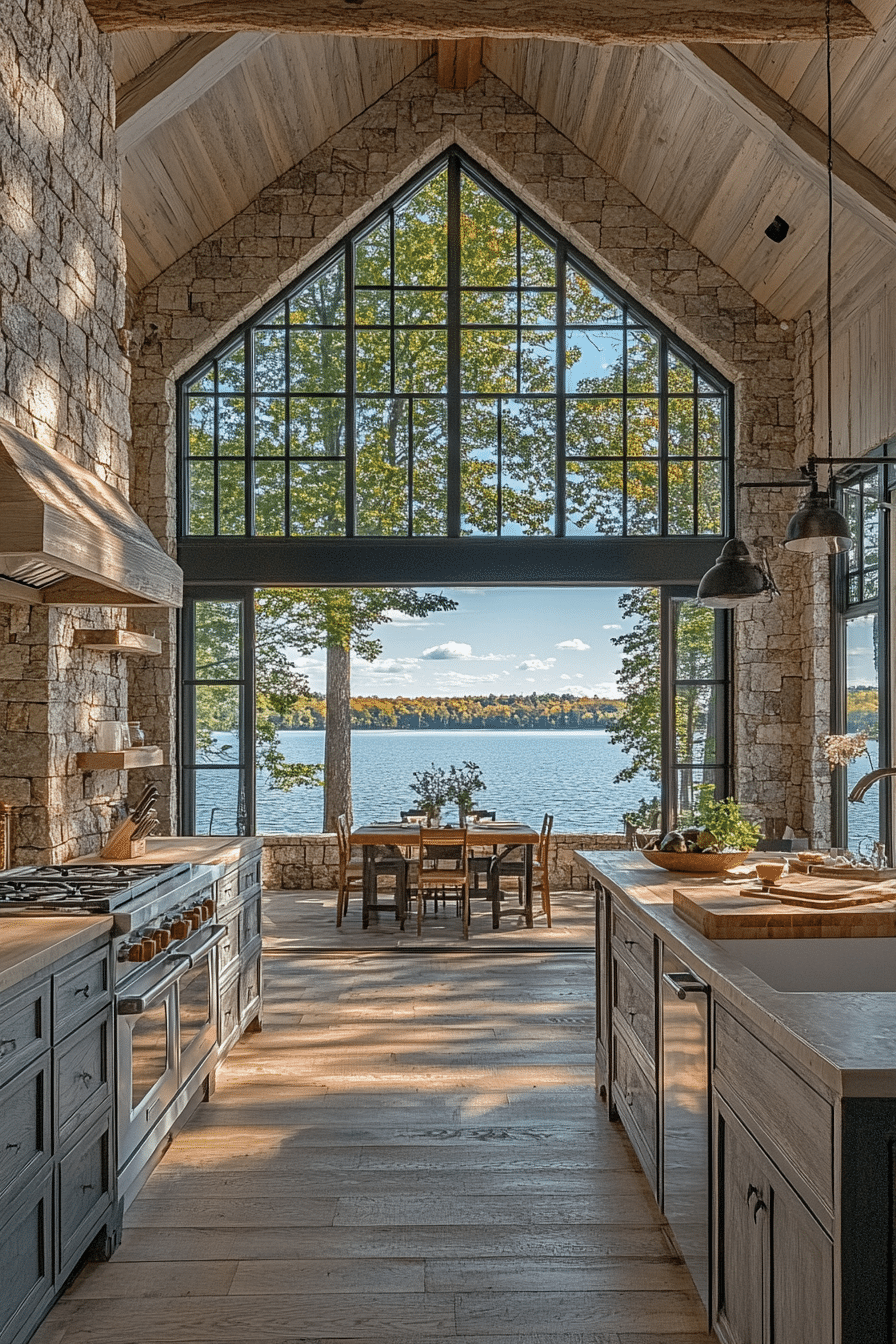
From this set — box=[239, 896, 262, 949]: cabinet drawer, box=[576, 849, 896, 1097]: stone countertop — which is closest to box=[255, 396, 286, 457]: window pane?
box=[239, 896, 262, 949]: cabinet drawer

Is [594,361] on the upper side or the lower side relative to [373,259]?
lower

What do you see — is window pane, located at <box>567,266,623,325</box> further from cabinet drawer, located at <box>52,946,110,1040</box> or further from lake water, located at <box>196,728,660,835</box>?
lake water, located at <box>196,728,660,835</box>

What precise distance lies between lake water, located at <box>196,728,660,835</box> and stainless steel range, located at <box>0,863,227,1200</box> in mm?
18490

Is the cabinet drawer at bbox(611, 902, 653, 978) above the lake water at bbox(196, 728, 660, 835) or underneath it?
above

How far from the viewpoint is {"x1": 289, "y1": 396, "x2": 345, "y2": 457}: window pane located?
9.26 m

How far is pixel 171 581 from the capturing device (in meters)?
4.80

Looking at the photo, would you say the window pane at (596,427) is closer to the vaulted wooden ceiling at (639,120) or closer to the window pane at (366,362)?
the vaulted wooden ceiling at (639,120)

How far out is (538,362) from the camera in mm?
9297

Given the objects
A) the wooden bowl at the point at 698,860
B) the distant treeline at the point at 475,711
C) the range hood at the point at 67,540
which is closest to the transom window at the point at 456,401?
the range hood at the point at 67,540

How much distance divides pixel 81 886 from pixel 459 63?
782cm

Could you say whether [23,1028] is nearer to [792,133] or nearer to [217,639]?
[217,639]

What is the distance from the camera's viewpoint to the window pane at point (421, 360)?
9.31 metres

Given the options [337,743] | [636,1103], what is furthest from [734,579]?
[337,743]

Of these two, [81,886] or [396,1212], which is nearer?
[396,1212]
